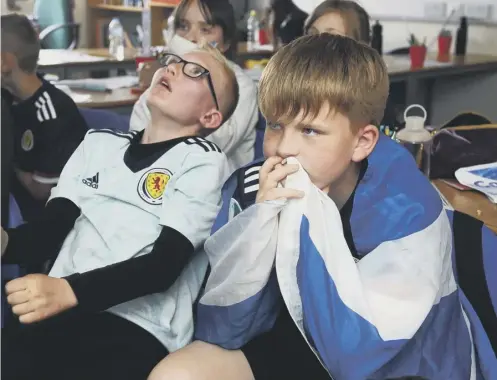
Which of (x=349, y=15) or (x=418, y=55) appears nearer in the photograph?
(x=349, y=15)

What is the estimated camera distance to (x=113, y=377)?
1231mm

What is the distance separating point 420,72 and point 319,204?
8.87ft

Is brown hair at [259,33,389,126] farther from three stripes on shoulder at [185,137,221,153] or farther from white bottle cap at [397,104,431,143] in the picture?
white bottle cap at [397,104,431,143]

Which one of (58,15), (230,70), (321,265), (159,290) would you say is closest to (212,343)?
(159,290)

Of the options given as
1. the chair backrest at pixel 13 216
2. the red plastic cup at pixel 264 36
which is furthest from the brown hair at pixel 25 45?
the red plastic cup at pixel 264 36

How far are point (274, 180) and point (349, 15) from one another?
4.99 ft

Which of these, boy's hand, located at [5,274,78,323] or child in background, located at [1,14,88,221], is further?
child in background, located at [1,14,88,221]

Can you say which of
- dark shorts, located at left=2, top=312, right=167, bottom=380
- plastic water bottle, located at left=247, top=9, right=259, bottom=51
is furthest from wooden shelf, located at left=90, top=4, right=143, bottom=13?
dark shorts, located at left=2, top=312, right=167, bottom=380

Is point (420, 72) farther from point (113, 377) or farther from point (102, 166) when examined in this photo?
point (113, 377)

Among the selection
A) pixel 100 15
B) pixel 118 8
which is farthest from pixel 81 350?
pixel 100 15

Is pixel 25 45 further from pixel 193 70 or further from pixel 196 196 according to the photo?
pixel 196 196

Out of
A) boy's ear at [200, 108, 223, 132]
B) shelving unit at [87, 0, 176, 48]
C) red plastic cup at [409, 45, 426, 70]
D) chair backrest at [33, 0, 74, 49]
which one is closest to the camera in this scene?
boy's ear at [200, 108, 223, 132]

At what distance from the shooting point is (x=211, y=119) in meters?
1.54

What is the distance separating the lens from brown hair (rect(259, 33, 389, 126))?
1142 millimetres
